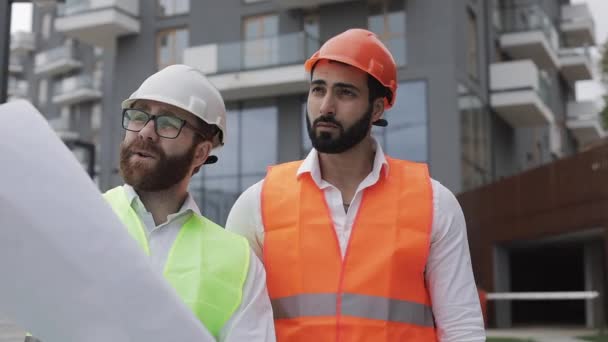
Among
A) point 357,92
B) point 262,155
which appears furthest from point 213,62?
point 357,92

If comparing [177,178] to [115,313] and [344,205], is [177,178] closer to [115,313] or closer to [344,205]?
[344,205]

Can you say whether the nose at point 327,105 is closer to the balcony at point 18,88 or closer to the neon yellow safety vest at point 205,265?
the neon yellow safety vest at point 205,265

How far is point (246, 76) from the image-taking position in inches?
961

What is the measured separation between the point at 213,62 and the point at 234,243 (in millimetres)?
23431

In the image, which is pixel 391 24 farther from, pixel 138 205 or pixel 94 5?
pixel 138 205

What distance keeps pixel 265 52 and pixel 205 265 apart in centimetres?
2265

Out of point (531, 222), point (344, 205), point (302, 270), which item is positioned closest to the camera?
point (302, 270)

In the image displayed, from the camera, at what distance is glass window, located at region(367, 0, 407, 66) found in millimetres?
23359

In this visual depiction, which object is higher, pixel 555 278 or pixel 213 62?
pixel 213 62

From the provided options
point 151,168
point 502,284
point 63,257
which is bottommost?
point 502,284

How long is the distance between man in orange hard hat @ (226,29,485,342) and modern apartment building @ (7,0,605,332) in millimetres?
17246

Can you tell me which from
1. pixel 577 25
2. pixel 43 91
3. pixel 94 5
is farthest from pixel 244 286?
pixel 43 91

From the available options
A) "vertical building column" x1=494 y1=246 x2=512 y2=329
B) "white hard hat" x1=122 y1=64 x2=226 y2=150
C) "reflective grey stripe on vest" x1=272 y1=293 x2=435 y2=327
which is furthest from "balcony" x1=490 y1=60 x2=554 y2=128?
"white hard hat" x1=122 y1=64 x2=226 y2=150

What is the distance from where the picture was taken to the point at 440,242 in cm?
281
